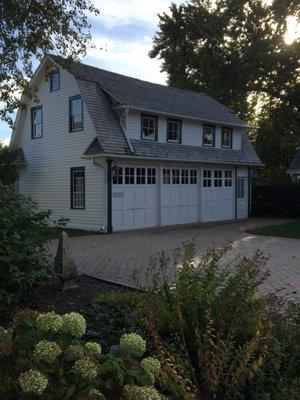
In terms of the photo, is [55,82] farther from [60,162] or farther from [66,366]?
[66,366]

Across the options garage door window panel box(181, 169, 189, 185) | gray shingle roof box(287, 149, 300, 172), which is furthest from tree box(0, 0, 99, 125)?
gray shingle roof box(287, 149, 300, 172)

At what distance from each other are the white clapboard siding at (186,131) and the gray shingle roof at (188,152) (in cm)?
29

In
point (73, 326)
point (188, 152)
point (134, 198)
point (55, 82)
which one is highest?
point (55, 82)

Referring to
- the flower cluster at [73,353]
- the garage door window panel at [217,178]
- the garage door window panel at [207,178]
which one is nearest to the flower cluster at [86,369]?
the flower cluster at [73,353]

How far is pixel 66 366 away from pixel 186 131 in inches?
812

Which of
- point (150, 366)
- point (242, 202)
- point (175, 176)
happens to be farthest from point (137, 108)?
point (150, 366)

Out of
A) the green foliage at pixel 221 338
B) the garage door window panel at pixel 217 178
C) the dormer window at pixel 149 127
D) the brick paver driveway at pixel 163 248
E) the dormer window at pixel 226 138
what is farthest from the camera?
the dormer window at pixel 226 138

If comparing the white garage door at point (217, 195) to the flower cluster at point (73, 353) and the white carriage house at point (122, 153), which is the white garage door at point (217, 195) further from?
the flower cluster at point (73, 353)

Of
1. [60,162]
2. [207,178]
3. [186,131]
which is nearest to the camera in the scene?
[60,162]

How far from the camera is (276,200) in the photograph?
27812 millimetres

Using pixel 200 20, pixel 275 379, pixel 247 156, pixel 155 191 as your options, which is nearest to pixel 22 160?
pixel 155 191

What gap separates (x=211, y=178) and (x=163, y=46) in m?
12.2

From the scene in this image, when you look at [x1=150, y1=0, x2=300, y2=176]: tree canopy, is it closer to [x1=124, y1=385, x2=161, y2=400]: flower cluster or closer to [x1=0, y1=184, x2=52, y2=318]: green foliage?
[x1=0, y1=184, x2=52, y2=318]: green foliage

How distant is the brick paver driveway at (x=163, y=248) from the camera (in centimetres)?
944
